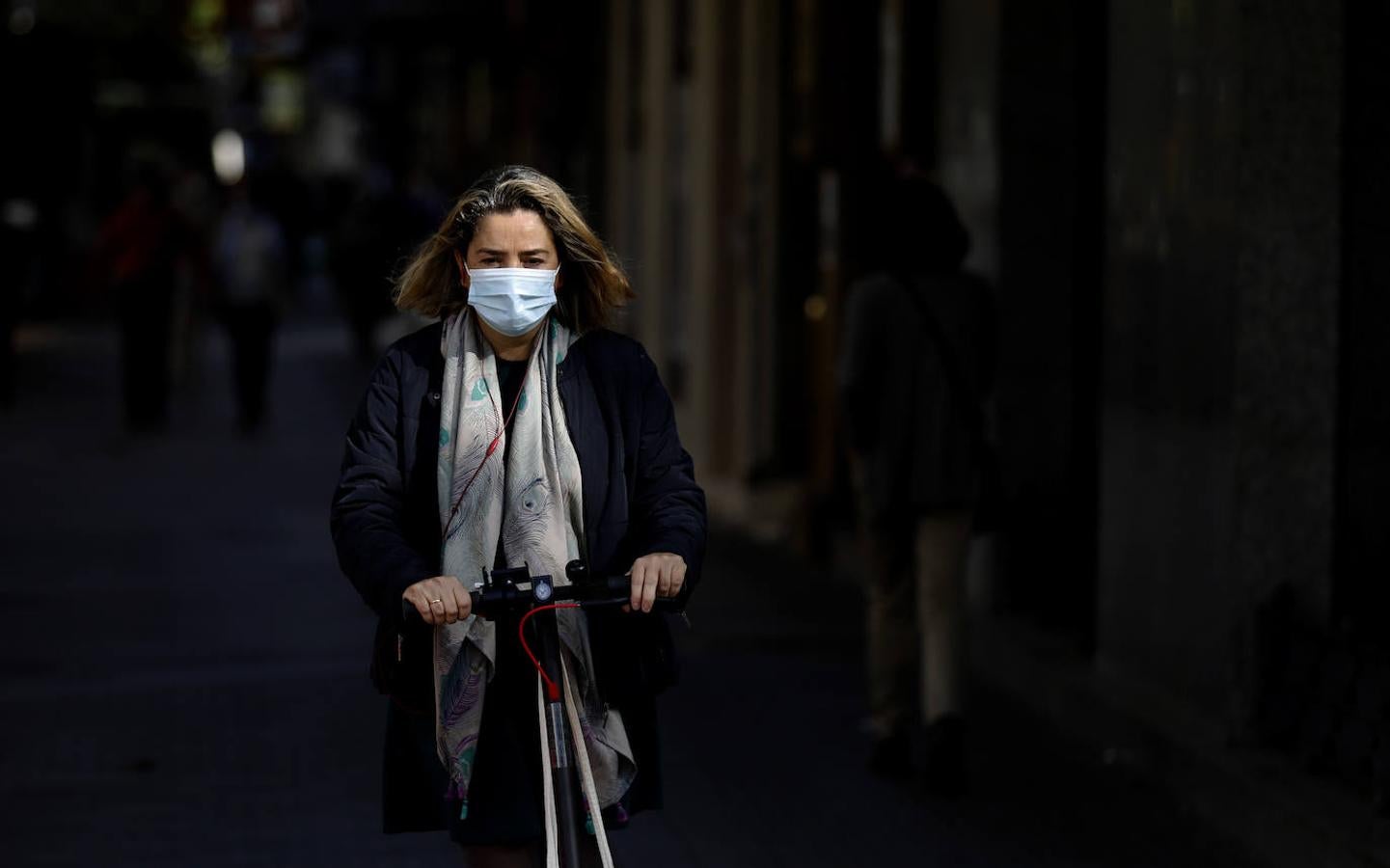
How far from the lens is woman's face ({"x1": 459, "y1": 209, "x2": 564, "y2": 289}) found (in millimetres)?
4488

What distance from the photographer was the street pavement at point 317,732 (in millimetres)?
6961

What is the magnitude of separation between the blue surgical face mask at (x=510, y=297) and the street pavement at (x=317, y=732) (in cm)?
256

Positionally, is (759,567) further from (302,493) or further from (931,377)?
(931,377)

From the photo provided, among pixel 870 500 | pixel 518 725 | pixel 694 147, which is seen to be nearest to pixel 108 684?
pixel 870 500

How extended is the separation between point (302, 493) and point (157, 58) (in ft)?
110

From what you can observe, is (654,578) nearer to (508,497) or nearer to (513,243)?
(508,497)

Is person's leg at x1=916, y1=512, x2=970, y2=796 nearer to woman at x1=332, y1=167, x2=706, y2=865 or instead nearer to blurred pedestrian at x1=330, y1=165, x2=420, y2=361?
woman at x1=332, y1=167, x2=706, y2=865

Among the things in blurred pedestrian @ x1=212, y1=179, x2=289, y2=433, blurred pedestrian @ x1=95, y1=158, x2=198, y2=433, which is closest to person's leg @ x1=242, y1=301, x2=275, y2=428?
blurred pedestrian @ x1=212, y1=179, x2=289, y2=433

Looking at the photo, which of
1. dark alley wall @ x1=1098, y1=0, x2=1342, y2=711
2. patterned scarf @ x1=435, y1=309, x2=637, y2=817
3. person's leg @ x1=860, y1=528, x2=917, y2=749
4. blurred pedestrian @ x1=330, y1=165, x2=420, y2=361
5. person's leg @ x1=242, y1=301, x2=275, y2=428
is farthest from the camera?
blurred pedestrian @ x1=330, y1=165, x2=420, y2=361

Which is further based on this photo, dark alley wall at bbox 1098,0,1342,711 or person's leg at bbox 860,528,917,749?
person's leg at bbox 860,528,917,749

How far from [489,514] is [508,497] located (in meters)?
0.05

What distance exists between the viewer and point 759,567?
12891mm

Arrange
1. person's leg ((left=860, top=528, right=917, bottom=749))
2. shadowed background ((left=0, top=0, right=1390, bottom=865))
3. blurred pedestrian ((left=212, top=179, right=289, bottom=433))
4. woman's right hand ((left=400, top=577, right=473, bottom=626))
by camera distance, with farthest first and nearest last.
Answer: blurred pedestrian ((left=212, top=179, right=289, bottom=433)) → person's leg ((left=860, top=528, right=917, bottom=749)) → shadowed background ((left=0, top=0, right=1390, bottom=865)) → woman's right hand ((left=400, top=577, right=473, bottom=626))

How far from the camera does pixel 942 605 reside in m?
7.73
